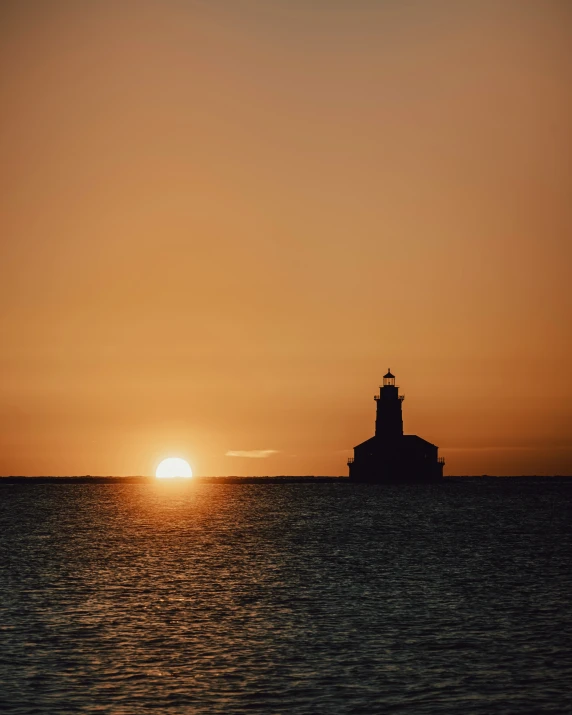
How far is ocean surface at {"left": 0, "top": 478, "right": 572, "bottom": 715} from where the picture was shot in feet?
81.5

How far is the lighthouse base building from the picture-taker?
152375 millimetres

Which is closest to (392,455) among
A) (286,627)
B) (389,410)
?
(389,410)

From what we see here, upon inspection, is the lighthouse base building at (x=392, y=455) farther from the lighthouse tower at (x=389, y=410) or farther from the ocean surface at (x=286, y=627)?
the ocean surface at (x=286, y=627)

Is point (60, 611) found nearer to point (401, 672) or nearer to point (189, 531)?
point (401, 672)

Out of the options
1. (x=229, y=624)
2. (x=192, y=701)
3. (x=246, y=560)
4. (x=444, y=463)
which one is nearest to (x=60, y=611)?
(x=229, y=624)

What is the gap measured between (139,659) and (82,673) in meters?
2.33

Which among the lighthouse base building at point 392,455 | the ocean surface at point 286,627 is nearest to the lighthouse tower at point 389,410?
the lighthouse base building at point 392,455

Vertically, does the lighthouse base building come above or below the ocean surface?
above

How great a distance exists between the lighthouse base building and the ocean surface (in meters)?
77.7

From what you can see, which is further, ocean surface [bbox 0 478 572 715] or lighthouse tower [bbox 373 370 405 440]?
lighthouse tower [bbox 373 370 405 440]

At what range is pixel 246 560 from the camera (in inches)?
A: 2347

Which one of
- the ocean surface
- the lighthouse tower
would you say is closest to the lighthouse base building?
the lighthouse tower

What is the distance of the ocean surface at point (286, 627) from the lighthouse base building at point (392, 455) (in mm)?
77663

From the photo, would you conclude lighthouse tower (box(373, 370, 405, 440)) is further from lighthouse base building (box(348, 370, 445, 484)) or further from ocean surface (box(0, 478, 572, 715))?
ocean surface (box(0, 478, 572, 715))
